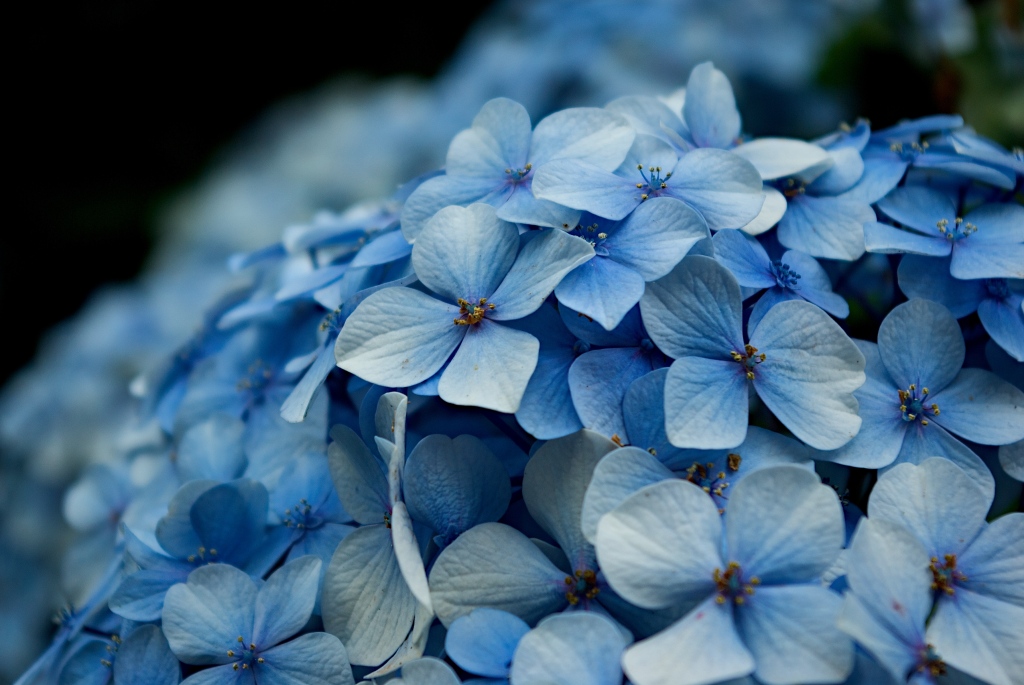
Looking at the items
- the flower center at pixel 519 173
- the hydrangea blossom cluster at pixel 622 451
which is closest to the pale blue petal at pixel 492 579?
the hydrangea blossom cluster at pixel 622 451

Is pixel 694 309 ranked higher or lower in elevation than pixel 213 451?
higher

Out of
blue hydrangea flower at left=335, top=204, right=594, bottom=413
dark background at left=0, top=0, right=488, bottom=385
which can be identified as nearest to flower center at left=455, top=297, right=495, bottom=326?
blue hydrangea flower at left=335, top=204, right=594, bottom=413

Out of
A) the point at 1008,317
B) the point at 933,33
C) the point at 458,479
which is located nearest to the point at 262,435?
the point at 458,479

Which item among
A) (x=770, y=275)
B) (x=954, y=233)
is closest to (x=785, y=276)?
(x=770, y=275)

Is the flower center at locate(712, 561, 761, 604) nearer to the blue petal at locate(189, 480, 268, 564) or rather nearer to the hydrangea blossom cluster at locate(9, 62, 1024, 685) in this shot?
the hydrangea blossom cluster at locate(9, 62, 1024, 685)

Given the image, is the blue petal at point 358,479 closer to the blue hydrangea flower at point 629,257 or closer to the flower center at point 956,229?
the blue hydrangea flower at point 629,257

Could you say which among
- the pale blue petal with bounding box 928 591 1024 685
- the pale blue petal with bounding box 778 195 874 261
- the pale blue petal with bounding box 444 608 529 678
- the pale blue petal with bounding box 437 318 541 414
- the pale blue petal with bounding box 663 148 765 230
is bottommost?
the pale blue petal with bounding box 928 591 1024 685

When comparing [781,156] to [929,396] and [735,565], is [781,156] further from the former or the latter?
[735,565]

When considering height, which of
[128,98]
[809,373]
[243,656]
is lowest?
[128,98]
